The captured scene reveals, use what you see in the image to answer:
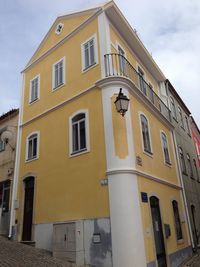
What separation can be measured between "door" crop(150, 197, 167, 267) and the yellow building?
38mm

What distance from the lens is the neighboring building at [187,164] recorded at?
1484 centimetres

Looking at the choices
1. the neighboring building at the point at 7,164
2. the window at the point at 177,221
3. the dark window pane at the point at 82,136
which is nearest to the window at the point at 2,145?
the neighboring building at the point at 7,164

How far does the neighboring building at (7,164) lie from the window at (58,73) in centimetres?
351

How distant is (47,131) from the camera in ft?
39.4

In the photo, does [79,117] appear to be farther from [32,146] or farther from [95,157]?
[32,146]

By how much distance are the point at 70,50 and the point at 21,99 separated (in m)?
4.16

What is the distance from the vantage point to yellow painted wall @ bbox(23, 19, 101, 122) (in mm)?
11133

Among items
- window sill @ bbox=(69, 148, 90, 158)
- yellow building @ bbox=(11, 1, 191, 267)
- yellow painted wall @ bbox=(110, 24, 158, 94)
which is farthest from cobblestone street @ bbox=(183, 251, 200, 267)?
yellow painted wall @ bbox=(110, 24, 158, 94)

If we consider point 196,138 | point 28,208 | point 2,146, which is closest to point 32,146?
point 28,208

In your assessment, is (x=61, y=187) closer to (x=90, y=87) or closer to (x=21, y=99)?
(x=90, y=87)

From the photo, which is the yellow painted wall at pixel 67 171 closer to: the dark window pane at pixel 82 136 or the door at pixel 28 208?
the door at pixel 28 208

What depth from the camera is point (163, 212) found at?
35.3ft

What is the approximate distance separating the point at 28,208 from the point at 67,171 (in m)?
3.06


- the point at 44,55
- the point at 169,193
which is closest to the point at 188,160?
the point at 169,193
